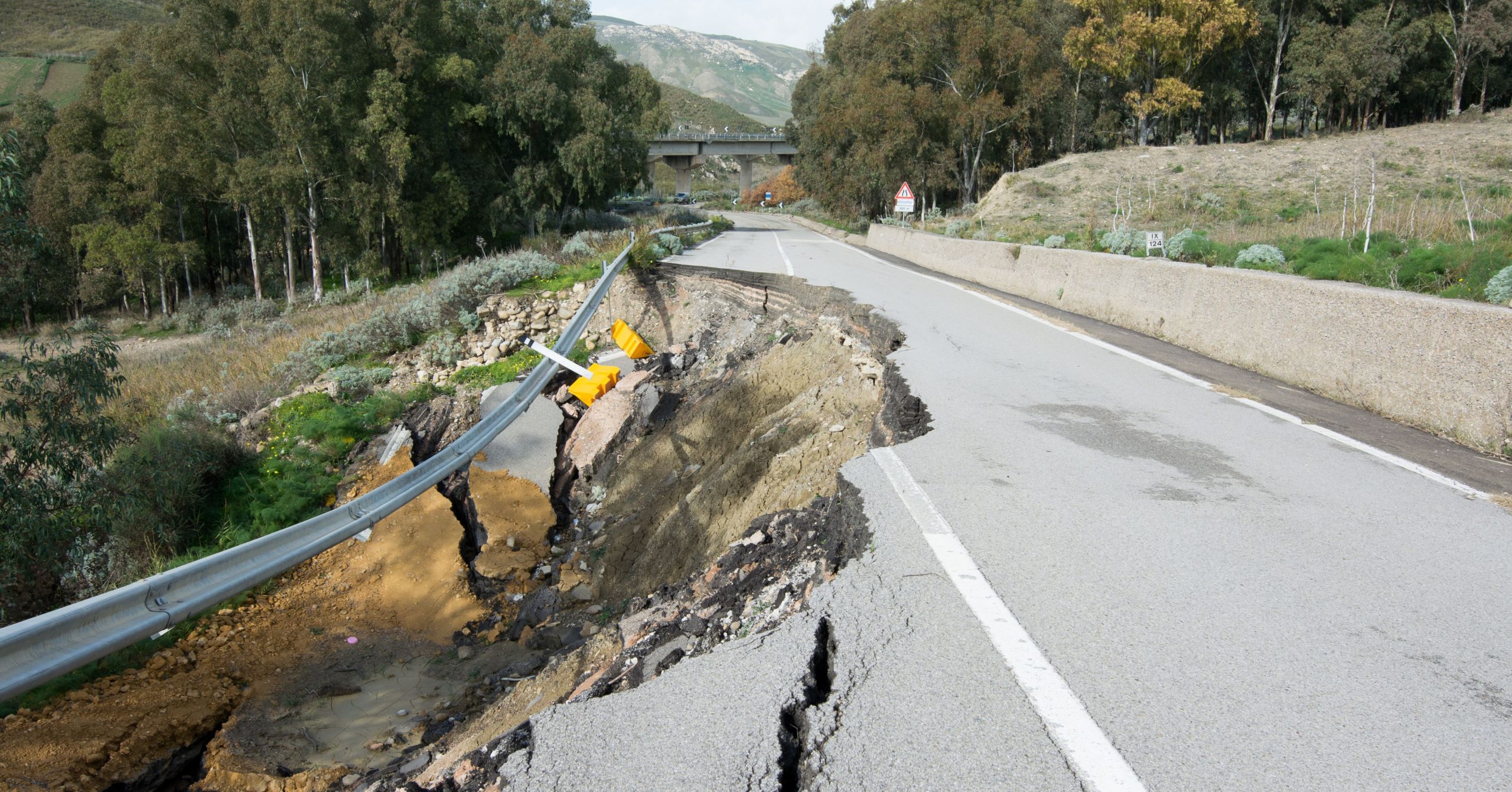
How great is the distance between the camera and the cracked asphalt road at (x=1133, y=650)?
264cm

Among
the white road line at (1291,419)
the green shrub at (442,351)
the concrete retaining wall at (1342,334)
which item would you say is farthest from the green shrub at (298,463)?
the concrete retaining wall at (1342,334)

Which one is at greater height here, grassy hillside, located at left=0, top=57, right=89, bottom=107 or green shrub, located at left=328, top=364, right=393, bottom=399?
grassy hillside, located at left=0, top=57, right=89, bottom=107

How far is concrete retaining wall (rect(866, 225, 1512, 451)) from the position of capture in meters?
6.10

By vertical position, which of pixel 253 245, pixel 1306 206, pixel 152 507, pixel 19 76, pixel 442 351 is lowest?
pixel 152 507

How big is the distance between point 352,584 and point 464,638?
1698 millimetres

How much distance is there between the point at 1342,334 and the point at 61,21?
170579 millimetres

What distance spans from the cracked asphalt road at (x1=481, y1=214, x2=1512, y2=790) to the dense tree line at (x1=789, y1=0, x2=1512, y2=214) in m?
39.5

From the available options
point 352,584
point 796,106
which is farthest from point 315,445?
point 796,106

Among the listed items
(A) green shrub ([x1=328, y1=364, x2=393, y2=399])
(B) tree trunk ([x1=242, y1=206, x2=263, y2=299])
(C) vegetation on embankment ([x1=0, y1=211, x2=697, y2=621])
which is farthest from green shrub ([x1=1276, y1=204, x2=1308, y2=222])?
(B) tree trunk ([x1=242, y1=206, x2=263, y2=299])

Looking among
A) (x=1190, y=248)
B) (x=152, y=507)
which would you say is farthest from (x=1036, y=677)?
(x=1190, y=248)

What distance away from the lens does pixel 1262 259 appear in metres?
10.7

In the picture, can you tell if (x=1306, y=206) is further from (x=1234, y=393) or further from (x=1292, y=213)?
(x=1234, y=393)

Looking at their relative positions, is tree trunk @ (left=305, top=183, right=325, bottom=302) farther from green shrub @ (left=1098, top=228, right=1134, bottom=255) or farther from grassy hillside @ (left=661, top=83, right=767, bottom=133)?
grassy hillside @ (left=661, top=83, right=767, bottom=133)

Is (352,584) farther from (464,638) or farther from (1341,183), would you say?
(1341,183)
